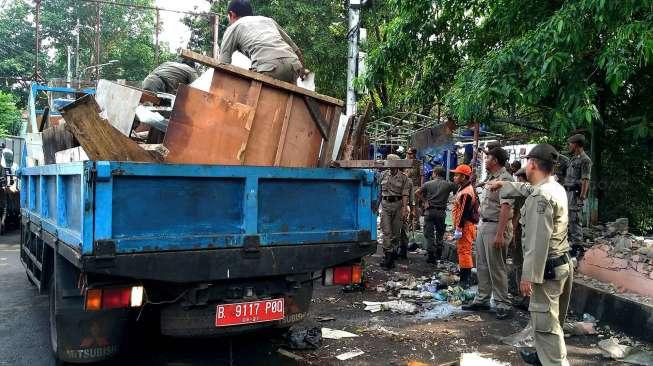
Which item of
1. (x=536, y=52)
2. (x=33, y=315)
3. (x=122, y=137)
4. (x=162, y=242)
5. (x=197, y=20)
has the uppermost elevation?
(x=197, y=20)

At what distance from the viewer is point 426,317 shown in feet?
18.2

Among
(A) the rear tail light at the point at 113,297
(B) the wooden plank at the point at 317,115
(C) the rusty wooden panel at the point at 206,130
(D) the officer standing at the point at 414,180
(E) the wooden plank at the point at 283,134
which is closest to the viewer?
(A) the rear tail light at the point at 113,297

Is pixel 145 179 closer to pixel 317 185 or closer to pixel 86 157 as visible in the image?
pixel 86 157

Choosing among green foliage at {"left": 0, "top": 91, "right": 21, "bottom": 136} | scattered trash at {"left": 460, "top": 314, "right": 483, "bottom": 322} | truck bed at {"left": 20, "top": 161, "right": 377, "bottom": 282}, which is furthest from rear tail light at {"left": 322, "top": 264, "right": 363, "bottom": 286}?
green foliage at {"left": 0, "top": 91, "right": 21, "bottom": 136}

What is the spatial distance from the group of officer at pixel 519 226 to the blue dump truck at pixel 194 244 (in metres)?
1.17

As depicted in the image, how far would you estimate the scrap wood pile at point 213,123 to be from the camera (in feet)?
10.7

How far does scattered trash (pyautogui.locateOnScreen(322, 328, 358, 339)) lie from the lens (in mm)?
4742

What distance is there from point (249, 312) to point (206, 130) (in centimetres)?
121

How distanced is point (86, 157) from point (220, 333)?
145 centimetres

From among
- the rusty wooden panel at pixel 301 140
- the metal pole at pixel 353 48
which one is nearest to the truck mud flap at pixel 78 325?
the rusty wooden panel at pixel 301 140

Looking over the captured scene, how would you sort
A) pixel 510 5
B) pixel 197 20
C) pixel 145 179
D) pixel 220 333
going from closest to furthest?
pixel 145 179
pixel 220 333
pixel 510 5
pixel 197 20

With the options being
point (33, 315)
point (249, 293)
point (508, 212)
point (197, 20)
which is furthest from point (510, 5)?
point (197, 20)

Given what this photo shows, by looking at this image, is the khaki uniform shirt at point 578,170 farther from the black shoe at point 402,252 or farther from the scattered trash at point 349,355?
the scattered trash at point 349,355

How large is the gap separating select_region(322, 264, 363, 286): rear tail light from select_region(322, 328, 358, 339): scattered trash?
0.98 m
